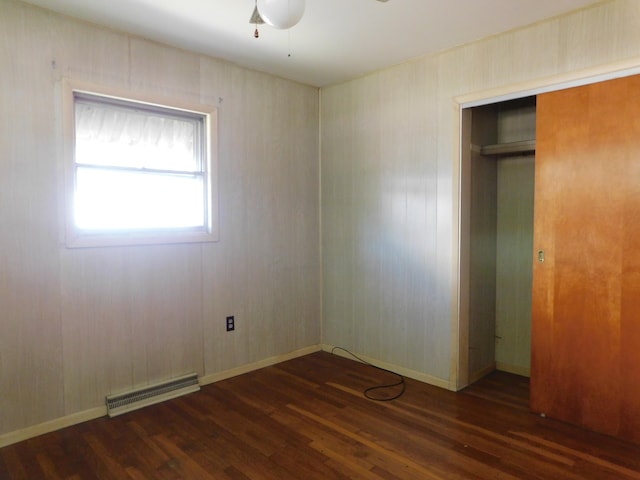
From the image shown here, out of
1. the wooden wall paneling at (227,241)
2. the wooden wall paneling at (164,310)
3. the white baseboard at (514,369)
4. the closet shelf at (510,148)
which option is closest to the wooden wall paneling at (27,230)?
the wooden wall paneling at (164,310)

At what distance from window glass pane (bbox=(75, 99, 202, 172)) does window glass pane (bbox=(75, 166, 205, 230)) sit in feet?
0.28

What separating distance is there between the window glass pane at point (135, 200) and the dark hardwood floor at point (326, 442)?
4.27 feet

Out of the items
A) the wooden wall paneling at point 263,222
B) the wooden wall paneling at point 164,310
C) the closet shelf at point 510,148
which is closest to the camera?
the wooden wall paneling at point 164,310

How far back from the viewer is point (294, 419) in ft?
9.02

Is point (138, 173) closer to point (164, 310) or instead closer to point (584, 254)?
point (164, 310)

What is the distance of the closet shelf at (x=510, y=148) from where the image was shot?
3.11 metres

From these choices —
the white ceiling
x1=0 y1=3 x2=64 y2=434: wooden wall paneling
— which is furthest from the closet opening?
x1=0 y1=3 x2=64 y2=434: wooden wall paneling

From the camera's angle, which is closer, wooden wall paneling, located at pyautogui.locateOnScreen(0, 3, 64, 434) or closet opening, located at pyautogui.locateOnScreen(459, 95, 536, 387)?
wooden wall paneling, located at pyautogui.locateOnScreen(0, 3, 64, 434)

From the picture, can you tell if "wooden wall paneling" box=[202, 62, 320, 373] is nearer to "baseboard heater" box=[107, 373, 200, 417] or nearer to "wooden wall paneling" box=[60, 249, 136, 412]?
"baseboard heater" box=[107, 373, 200, 417]

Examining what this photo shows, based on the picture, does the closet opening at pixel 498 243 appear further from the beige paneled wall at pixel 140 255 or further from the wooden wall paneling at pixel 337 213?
the beige paneled wall at pixel 140 255

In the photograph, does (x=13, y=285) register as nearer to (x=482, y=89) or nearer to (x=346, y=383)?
(x=346, y=383)

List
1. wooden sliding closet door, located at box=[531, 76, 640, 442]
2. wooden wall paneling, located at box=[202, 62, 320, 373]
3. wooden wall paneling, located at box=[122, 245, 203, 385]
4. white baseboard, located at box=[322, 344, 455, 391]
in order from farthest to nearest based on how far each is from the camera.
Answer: wooden wall paneling, located at box=[202, 62, 320, 373] → white baseboard, located at box=[322, 344, 455, 391] → wooden wall paneling, located at box=[122, 245, 203, 385] → wooden sliding closet door, located at box=[531, 76, 640, 442]

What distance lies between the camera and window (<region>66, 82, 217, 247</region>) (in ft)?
9.03

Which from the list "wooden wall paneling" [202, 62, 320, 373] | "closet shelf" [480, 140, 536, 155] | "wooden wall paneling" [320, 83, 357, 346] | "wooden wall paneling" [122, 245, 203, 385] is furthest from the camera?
"wooden wall paneling" [320, 83, 357, 346]
